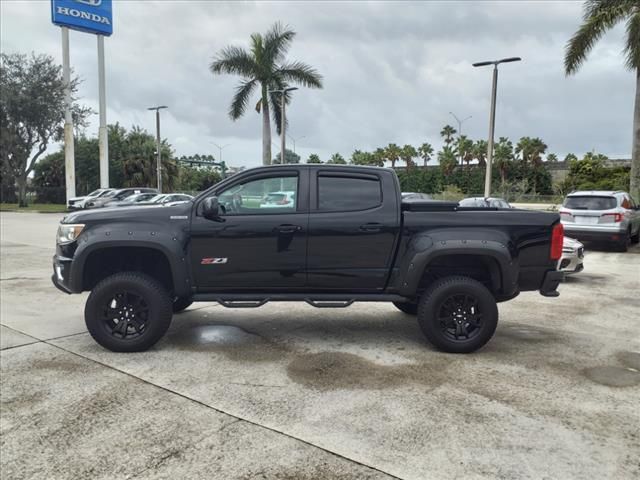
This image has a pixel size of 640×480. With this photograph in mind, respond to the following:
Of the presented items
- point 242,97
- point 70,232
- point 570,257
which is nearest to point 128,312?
point 70,232

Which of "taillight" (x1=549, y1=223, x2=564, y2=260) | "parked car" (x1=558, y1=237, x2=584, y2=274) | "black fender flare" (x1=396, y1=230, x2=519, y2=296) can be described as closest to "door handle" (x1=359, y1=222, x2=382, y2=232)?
"black fender flare" (x1=396, y1=230, x2=519, y2=296)

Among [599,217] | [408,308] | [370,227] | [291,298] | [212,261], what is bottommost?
[408,308]

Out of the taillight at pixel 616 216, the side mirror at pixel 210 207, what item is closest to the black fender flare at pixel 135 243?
the side mirror at pixel 210 207

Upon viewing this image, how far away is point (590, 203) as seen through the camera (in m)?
13.3

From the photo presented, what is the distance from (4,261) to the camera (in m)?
11.4

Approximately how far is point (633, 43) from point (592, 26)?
1774mm

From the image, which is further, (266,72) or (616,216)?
(266,72)

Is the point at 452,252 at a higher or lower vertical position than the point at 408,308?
higher

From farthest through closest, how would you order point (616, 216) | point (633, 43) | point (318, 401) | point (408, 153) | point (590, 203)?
point (408, 153) < point (633, 43) < point (590, 203) < point (616, 216) < point (318, 401)

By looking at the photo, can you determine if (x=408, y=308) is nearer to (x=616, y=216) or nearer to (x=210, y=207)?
(x=210, y=207)

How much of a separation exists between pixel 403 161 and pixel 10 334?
8381cm

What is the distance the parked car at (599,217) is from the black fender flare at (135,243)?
11.0 m

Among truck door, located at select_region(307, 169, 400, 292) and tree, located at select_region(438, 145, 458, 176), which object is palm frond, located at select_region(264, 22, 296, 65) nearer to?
truck door, located at select_region(307, 169, 400, 292)

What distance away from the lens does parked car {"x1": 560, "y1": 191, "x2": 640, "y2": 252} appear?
1298 centimetres
